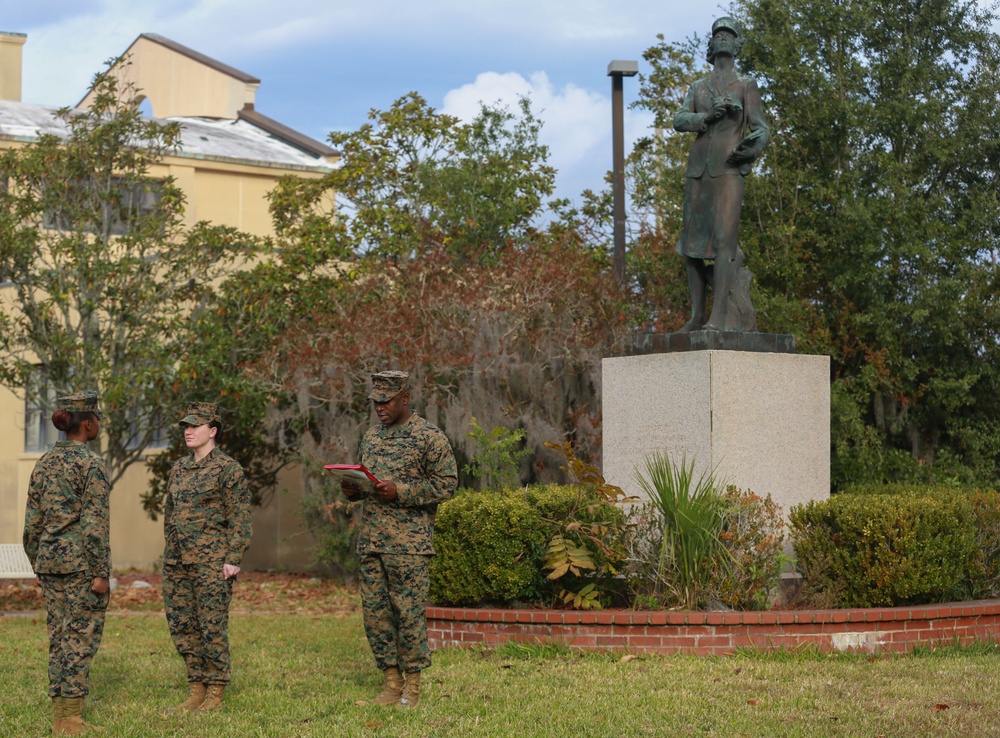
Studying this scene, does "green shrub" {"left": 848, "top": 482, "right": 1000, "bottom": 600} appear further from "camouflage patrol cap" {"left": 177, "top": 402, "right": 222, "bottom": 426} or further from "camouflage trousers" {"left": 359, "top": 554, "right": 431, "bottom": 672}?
"camouflage patrol cap" {"left": 177, "top": 402, "right": 222, "bottom": 426}

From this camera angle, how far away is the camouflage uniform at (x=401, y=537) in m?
8.16

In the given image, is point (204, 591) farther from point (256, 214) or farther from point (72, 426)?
point (256, 214)

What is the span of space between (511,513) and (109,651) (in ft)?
12.0

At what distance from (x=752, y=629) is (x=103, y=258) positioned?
10.7m

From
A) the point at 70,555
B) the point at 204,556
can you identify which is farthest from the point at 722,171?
the point at 70,555

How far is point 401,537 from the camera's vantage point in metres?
8.20

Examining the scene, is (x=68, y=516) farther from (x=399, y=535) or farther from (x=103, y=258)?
(x=103, y=258)

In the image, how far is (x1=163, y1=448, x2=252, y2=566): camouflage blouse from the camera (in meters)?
8.33

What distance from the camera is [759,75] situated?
57.0 feet

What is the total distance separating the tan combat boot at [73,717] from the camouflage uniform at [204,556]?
666 mm

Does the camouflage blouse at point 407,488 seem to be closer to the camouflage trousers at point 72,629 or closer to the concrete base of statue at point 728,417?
the camouflage trousers at point 72,629

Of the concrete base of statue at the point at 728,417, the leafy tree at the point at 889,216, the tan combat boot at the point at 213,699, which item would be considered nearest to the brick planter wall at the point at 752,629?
the concrete base of statue at the point at 728,417

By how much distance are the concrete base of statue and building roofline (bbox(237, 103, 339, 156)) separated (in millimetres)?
17881

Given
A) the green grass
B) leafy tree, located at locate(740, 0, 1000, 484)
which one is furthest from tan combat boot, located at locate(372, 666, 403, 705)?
leafy tree, located at locate(740, 0, 1000, 484)
